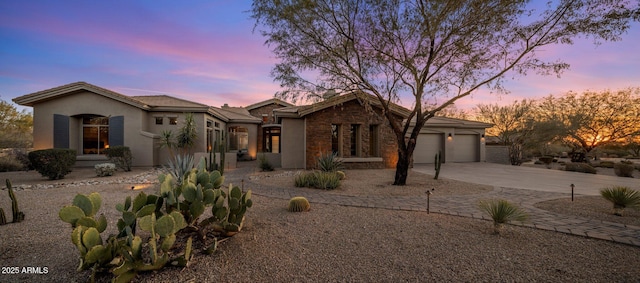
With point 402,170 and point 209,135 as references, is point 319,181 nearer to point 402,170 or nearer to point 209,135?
point 402,170

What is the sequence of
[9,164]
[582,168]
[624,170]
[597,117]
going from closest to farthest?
[624,170] < [9,164] < [582,168] < [597,117]

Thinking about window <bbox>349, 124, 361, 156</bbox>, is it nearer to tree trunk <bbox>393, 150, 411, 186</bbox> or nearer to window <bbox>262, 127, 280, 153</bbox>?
tree trunk <bbox>393, 150, 411, 186</bbox>

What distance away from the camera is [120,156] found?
1187 centimetres

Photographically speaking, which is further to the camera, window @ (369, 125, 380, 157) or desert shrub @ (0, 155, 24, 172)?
window @ (369, 125, 380, 157)

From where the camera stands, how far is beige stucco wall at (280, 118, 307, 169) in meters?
13.5

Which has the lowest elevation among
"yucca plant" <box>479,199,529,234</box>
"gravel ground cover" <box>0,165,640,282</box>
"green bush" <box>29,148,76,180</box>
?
"gravel ground cover" <box>0,165,640,282</box>

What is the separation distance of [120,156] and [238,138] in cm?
1020

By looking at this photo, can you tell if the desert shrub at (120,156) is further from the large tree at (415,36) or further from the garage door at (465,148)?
the garage door at (465,148)

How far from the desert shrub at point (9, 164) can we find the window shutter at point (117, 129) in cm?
392

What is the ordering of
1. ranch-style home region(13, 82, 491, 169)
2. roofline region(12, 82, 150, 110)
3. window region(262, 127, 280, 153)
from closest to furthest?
roofline region(12, 82, 150, 110) < ranch-style home region(13, 82, 491, 169) < window region(262, 127, 280, 153)

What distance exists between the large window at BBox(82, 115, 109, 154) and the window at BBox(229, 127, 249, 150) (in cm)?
856

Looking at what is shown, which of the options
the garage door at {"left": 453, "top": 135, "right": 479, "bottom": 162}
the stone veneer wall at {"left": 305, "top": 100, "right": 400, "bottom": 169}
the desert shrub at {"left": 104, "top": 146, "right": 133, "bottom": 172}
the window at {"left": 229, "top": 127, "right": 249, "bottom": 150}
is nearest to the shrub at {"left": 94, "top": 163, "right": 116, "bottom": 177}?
the desert shrub at {"left": 104, "top": 146, "right": 133, "bottom": 172}

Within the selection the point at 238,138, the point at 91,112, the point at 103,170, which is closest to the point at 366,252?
the point at 103,170

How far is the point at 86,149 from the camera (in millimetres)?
13570
